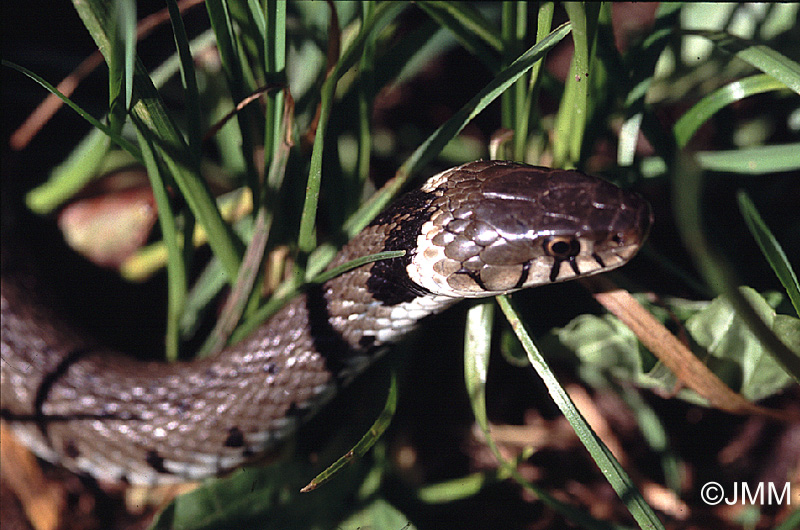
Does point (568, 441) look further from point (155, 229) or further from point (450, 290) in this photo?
point (155, 229)

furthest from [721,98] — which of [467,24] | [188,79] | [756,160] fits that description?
[188,79]

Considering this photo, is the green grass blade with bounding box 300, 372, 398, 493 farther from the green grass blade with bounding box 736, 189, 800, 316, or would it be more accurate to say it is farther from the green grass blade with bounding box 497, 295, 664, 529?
the green grass blade with bounding box 736, 189, 800, 316

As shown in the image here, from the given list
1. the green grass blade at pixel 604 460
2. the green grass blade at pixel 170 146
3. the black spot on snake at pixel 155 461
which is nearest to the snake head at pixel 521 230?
the green grass blade at pixel 604 460

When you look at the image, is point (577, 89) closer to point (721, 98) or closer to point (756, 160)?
point (721, 98)

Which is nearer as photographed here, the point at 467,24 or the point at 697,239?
the point at 697,239

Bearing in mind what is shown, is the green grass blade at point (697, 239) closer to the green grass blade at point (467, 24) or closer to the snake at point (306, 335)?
the snake at point (306, 335)

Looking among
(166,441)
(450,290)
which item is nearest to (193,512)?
(166,441)
